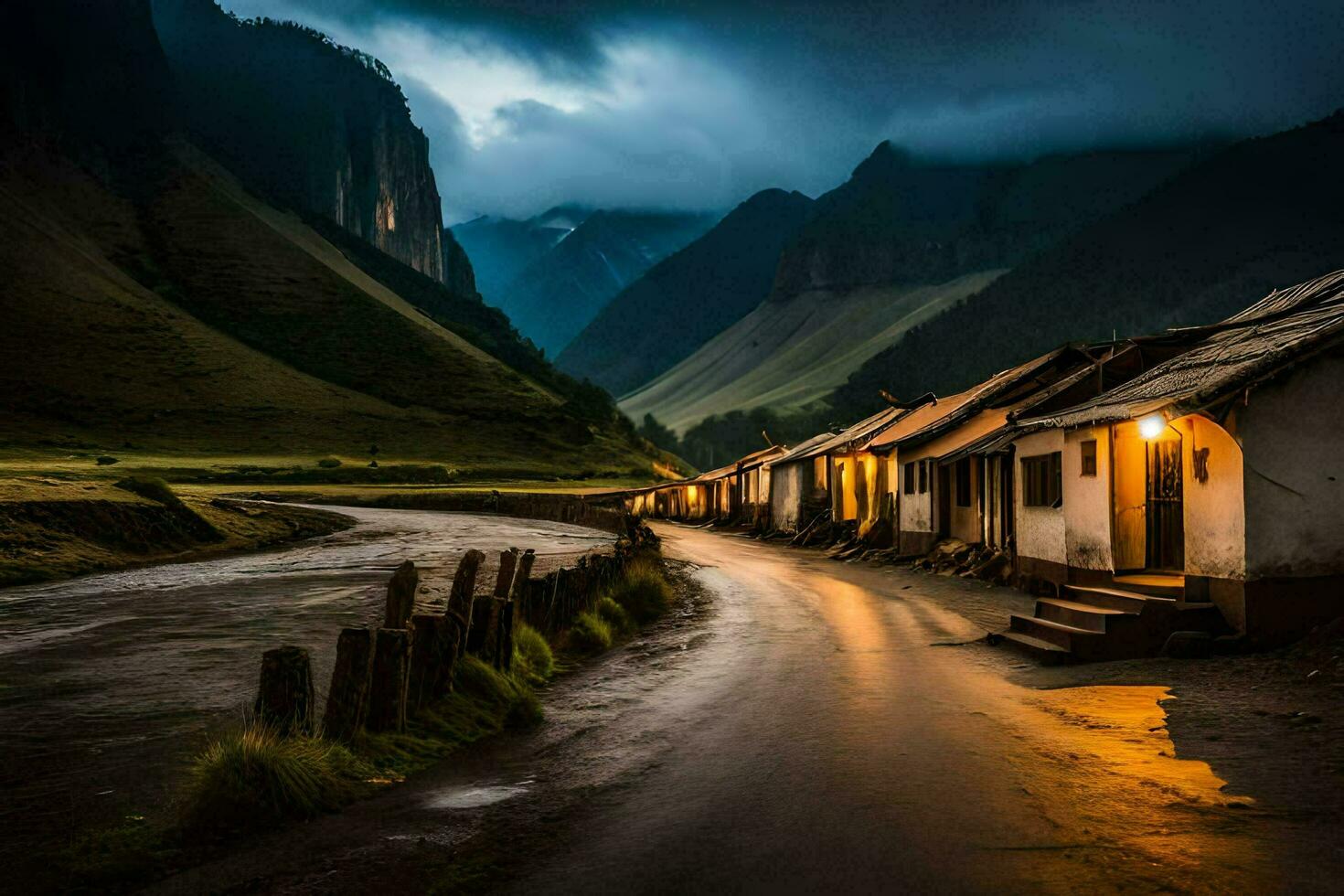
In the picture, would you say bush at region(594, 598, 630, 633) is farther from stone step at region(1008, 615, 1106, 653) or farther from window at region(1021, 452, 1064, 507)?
window at region(1021, 452, 1064, 507)

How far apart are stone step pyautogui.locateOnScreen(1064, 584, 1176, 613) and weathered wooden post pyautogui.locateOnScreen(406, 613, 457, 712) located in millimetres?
8740

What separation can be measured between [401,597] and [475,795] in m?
1.96

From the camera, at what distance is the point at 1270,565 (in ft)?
37.0

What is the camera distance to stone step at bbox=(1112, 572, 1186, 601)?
13.0 meters

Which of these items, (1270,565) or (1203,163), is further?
(1203,163)

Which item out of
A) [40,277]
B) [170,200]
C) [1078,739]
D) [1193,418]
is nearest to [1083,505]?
[1193,418]

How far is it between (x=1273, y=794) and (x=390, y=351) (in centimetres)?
10518

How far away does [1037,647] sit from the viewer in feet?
39.1

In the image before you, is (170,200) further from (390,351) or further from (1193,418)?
(1193,418)

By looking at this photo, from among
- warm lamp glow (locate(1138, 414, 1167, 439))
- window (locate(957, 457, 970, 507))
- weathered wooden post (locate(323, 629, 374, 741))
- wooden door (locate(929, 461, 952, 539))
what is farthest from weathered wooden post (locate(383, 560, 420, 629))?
wooden door (locate(929, 461, 952, 539))

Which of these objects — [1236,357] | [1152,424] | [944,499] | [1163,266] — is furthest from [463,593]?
[1163,266]

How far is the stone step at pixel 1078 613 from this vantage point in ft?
38.4

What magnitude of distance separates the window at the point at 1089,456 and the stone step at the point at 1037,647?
14.5ft

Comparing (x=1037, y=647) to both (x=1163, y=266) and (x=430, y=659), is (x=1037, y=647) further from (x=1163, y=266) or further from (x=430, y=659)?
(x=1163, y=266)
